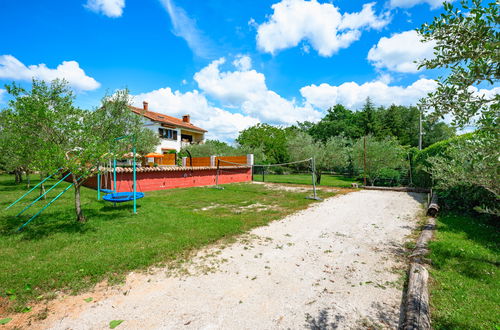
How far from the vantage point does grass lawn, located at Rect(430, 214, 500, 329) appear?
9.04 feet

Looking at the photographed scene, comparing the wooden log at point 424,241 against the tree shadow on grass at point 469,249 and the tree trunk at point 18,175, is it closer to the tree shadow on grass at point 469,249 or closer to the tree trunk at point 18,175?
the tree shadow on grass at point 469,249

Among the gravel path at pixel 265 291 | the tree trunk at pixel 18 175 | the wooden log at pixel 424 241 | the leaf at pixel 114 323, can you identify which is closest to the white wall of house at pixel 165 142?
the tree trunk at pixel 18 175

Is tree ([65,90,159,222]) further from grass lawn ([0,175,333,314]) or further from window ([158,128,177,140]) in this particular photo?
window ([158,128,177,140])

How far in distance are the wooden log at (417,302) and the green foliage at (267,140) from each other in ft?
106

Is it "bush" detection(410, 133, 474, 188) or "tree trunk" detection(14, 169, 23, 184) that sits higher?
"bush" detection(410, 133, 474, 188)

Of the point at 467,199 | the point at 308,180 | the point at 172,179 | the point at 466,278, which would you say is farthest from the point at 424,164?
the point at 172,179

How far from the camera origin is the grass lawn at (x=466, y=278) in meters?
2.75

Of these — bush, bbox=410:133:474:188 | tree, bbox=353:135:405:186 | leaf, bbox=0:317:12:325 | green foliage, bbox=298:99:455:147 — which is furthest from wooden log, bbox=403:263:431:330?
green foliage, bbox=298:99:455:147

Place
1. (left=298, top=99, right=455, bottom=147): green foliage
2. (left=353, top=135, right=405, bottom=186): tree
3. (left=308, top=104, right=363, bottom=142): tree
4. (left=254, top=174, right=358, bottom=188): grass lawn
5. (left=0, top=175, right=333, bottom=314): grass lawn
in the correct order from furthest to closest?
1. (left=308, top=104, right=363, bottom=142): tree
2. (left=298, top=99, right=455, bottom=147): green foliage
3. (left=254, top=174, right=358, bottom=188): grass lawn
4. (left=353, top=135, right=405, bottom=186): tree
5. (left=0, top=175, right=333, bottom=314): grass lawn

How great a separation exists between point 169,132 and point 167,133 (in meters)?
0.43

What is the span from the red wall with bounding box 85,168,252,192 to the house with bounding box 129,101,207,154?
1216 centimetres

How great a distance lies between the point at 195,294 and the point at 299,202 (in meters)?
7.98

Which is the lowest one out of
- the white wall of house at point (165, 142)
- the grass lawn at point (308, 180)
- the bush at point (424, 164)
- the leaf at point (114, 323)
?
the leaf at point (114, 323)

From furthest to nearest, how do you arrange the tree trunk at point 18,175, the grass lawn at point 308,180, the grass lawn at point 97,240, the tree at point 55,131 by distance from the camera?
the grass lawn at point 308,180 → the tree trunk at point 18,175 → the tree at point 55,131 → the grass lawn at point 97,240
